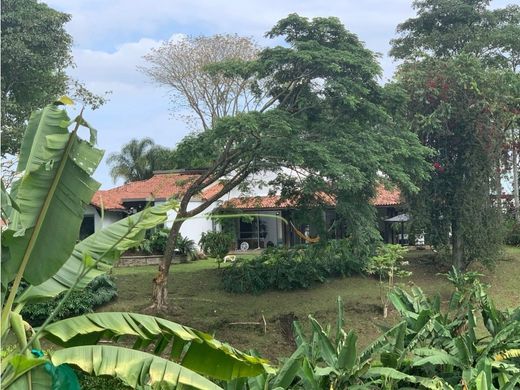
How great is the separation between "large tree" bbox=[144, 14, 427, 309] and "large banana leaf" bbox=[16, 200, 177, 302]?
588 centimetres

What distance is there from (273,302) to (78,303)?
436 cm

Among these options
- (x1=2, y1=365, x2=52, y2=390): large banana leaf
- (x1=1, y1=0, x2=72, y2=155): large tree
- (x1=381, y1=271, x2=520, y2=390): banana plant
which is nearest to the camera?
(x1=2, y1=365, x2=52, y2=390): large banana leaf

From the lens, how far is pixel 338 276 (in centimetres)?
1542

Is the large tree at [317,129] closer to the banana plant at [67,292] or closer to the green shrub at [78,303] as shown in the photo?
the green shrub at [78,303]

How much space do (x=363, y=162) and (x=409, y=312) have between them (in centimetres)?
417

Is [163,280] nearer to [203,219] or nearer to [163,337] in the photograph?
[163,337]

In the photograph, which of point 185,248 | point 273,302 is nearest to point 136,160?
point 185,248

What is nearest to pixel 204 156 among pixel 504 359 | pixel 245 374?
pixel 504 359

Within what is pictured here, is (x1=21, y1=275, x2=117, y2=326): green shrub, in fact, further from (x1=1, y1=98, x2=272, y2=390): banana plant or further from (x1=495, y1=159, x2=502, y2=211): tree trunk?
(x1=495, y1=159, x2=502, y2=211): tree trunk

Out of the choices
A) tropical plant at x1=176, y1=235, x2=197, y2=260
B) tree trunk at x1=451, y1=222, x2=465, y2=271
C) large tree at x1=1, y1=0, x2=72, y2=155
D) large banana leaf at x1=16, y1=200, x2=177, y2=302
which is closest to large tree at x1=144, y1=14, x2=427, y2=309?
tree trunk at x1=451, y1=222, x2=465, y2=271

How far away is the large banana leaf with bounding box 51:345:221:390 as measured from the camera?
11.3ft

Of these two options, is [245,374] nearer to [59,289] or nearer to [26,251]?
[59,289]

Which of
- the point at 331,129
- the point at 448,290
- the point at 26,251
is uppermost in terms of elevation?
the point at 331,129

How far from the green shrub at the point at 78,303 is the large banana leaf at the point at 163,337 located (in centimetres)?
686
